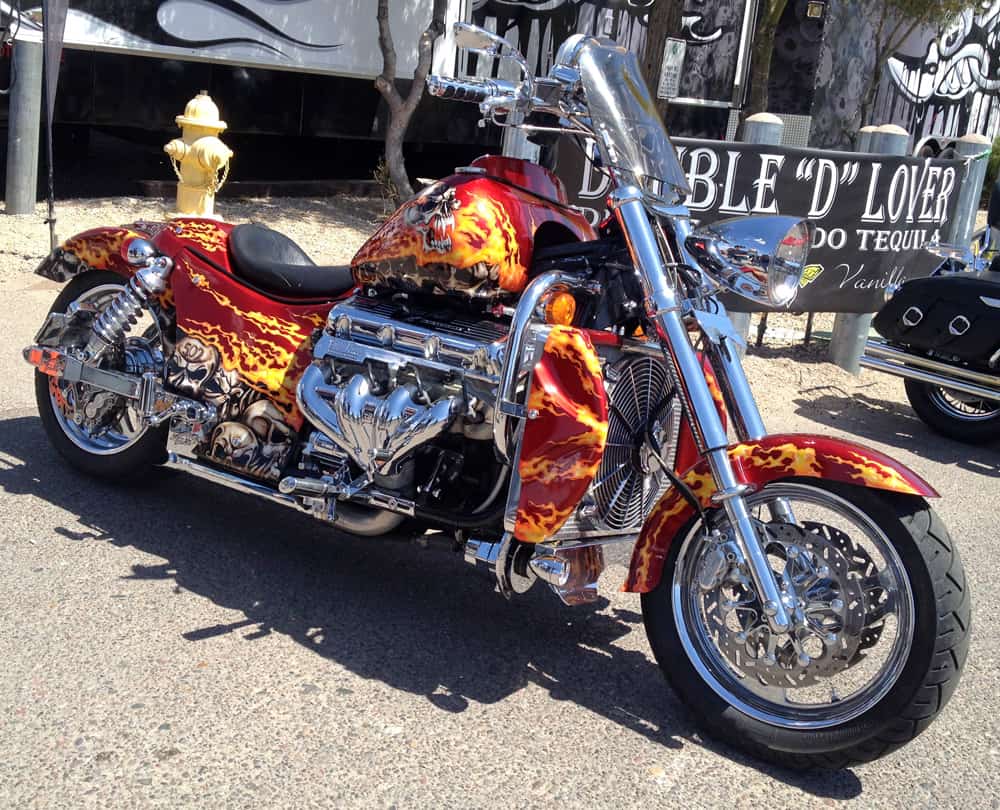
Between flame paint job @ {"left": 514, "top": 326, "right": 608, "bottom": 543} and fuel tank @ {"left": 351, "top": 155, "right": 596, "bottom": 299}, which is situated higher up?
fuel tank @ {"left": 351, "top": 155, "right": 596, "bottom": 299}

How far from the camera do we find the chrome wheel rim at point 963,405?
6.78 metres

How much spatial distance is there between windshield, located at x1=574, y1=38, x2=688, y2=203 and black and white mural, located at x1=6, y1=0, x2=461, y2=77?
23.9ft

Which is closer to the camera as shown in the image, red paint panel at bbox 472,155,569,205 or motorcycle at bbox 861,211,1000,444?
red paint panel at bbox 472,155,569,205

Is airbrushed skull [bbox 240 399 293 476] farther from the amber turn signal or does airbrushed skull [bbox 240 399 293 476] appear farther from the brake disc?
the brake disc

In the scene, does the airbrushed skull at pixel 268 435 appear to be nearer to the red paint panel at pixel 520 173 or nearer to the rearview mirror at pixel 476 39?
the red paint panel at pixel 520 173

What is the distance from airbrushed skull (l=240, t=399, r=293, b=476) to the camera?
3976 millimetres

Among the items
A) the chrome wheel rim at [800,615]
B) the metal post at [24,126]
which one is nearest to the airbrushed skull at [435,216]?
the chrome wheel rim at [800,615]

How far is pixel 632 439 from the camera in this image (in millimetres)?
3580

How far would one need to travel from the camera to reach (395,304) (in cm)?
374

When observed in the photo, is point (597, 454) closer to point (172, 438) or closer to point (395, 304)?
point (395, 304)

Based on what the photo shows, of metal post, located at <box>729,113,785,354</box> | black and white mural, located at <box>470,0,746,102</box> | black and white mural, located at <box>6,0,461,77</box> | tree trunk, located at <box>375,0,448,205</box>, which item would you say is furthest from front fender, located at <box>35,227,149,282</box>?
black and white mural, located at <box>470,0,746,102</box>

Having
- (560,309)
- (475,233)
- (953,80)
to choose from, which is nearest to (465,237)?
(475,233)

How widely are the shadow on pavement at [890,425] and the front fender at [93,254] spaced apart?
4.18 metres

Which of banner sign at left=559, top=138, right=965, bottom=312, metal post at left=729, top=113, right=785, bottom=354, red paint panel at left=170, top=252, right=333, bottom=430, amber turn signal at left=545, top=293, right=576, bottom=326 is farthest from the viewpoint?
metal post at left=729, top=113, right=785, bottom=354
